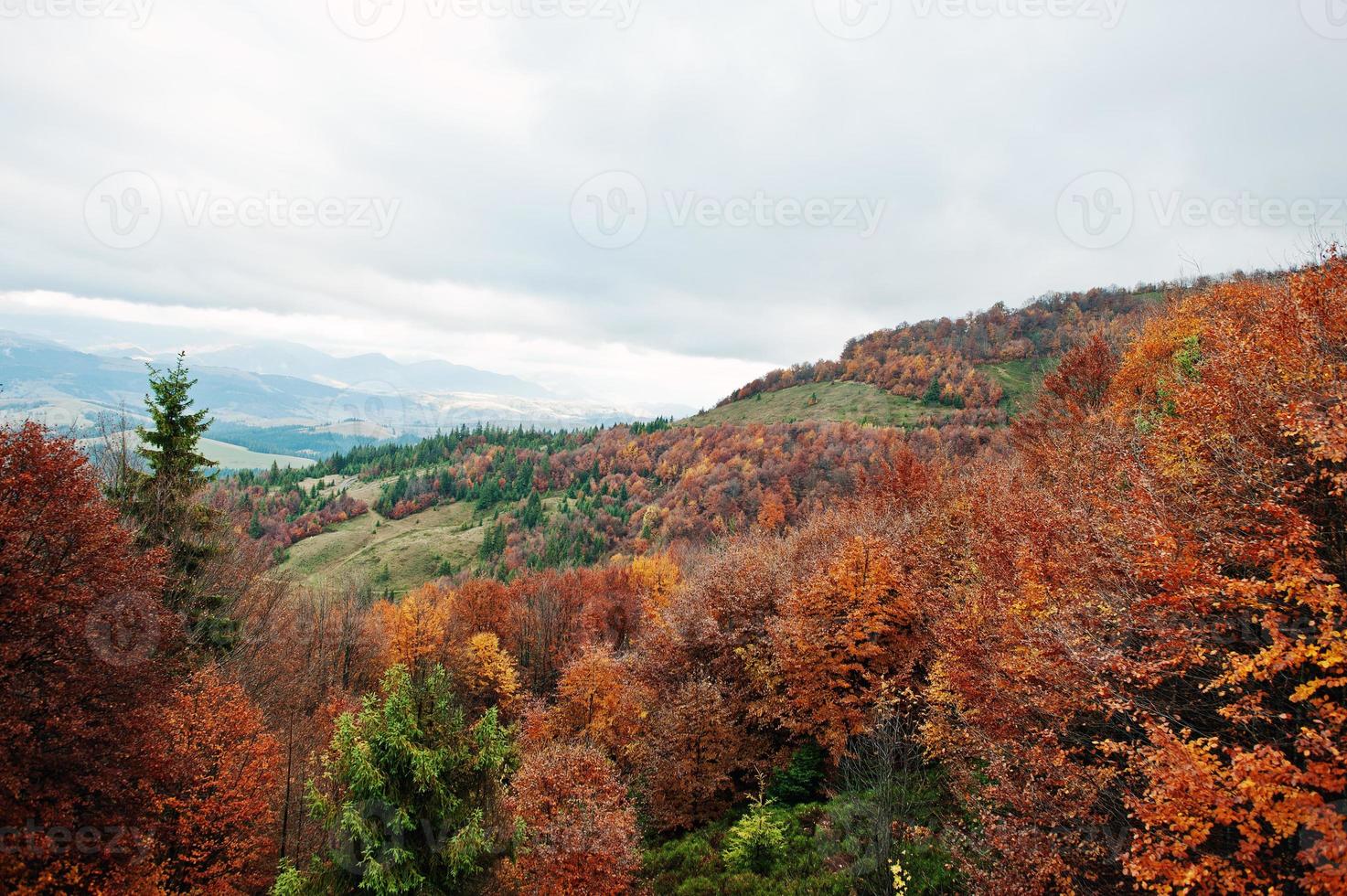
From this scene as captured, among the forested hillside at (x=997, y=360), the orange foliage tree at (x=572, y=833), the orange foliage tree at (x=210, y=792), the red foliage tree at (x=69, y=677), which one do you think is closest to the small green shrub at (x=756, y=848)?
the orange foliage tree at (x=572, y=833)

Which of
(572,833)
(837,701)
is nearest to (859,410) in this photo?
(837,701)

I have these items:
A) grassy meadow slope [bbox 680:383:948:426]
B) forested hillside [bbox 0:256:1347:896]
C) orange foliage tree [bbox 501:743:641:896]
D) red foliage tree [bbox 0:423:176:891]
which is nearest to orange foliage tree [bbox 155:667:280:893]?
forested hillside [bbox 0:256:1347:896]

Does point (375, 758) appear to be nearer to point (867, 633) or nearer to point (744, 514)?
point (867, 633)

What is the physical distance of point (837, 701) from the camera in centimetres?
2909

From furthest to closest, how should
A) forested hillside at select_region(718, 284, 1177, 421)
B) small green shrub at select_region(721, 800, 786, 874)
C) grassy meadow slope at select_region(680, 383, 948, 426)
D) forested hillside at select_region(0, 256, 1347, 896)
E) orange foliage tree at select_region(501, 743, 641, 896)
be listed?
forested hillside at select_region(718, 284, 1177, 421) → grassy meadow slope at select_region(680, 383, 948, 426) → small green shrub at select_region(721, 800, 786, 874) → orange foliage tree at select_region(501, 743, 641, 896) → forested hillside at select_region(0, 256, 1347, 896)

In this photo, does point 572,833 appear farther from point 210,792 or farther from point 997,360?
point 997,360

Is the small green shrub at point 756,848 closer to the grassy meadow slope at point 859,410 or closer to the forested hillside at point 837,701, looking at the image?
the forested hillside at point 837,701

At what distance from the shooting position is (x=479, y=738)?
18891 millimetres

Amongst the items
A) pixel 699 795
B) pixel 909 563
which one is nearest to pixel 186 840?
pixel 699 795

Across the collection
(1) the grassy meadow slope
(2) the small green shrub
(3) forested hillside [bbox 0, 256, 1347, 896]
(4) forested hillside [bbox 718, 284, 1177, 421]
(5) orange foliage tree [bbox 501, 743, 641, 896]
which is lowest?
(2) the small green shrub

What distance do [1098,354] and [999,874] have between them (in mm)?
51659

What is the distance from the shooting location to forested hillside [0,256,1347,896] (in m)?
11.7

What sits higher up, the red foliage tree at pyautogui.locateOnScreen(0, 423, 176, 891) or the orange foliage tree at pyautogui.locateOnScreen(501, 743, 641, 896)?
the red foliage tree at pyautogui.locateOnScreen(0, 423, 176, 891)

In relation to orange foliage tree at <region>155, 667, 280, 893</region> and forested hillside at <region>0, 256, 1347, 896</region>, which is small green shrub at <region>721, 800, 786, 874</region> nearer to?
forested hillside at <region>0, 256, 1347, 896</region>
